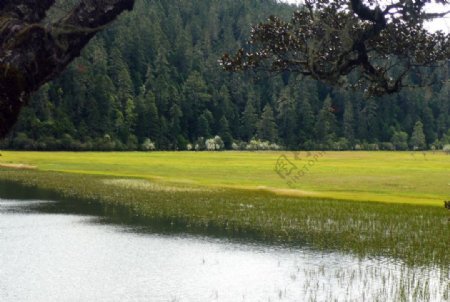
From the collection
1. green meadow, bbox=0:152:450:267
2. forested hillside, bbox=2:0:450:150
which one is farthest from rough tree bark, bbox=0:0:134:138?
forested hillside, bbox=2:0:450:150

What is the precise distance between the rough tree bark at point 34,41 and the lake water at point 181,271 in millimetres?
13481

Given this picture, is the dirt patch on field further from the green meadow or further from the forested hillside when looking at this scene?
the forested hillside

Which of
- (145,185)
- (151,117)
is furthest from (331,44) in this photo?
(151,117)

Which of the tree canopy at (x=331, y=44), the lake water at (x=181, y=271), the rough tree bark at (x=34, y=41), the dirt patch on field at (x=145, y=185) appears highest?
the tree canopy at (x=331, y=44)

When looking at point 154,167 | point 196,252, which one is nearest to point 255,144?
point 154,167

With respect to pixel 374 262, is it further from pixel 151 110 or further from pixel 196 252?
pixel 151 110

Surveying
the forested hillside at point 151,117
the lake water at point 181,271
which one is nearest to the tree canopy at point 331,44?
the lake water at point 181,271

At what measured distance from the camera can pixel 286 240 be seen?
82.8 feet

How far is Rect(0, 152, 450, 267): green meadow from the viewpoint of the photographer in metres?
25.5

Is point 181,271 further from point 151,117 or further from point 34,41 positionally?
point 151,117

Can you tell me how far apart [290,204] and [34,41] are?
35251mm

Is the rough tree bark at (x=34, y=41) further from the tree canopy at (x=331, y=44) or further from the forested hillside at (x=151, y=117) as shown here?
the forested hillside at (x=151, y=117)

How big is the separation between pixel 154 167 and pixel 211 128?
114 m

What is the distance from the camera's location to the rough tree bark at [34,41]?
175 inches
